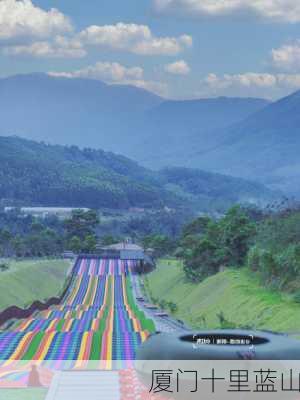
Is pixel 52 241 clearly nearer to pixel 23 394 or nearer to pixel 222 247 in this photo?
pixel 222 247

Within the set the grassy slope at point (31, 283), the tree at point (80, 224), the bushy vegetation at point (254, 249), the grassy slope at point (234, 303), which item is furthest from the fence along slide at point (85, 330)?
the tree at point (80, 224)

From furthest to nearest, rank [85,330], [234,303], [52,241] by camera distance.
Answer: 1. [52,241]
2. [234,303]
3. [85,330]

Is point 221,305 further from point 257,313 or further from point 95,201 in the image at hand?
point 95,201

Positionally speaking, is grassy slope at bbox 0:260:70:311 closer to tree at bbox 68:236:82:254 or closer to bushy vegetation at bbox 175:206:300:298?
bushy vegetation at bbox 175:206:300:298

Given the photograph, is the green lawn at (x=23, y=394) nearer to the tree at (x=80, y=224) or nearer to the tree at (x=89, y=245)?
the tree at (x=89, y=245)

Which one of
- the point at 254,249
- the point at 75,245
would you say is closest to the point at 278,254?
the point at 254,249

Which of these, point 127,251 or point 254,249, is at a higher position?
point 127,251

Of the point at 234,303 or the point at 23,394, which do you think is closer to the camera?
the point at 23,394

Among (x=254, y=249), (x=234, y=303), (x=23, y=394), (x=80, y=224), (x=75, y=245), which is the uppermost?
(x=80, y=224)

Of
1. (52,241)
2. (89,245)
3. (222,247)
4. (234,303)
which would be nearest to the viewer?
(234,303)
